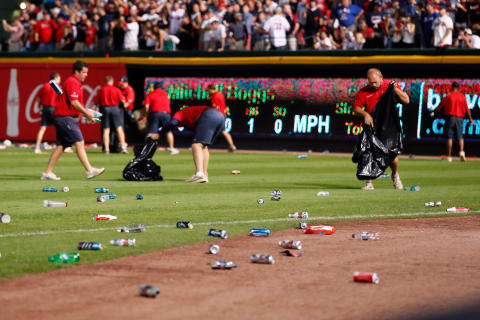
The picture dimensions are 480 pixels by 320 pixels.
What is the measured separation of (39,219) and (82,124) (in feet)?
68.4

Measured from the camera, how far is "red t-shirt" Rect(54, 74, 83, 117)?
15.2m

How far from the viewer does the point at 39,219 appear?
10.2 metres

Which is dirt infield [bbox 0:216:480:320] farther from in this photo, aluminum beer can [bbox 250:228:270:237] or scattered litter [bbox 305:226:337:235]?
scattered litter [bbox 305:226:337:235]

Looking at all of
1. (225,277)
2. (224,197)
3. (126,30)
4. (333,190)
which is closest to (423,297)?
(225,277)

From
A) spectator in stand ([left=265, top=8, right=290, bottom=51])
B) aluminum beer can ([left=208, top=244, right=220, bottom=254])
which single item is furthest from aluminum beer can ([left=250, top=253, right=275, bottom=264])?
spectator in stand ([left=265, top=8, right=290, bottom=51])

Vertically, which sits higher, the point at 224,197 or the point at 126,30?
the point at 126,30

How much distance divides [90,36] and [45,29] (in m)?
1.84

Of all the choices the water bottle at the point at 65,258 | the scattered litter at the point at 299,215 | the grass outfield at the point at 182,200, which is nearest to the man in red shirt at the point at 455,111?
the grass outfield at the point at 182,200

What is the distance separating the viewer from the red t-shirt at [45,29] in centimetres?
3120

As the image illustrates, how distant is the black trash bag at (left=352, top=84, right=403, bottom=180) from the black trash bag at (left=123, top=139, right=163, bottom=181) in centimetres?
378

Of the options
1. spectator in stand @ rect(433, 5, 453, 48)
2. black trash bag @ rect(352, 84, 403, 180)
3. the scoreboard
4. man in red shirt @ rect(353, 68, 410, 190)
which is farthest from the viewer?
the scoreboard

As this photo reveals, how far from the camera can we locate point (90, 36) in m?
30.7

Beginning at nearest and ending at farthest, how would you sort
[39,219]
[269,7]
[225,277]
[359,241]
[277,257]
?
[225,277] → [277,257] → [359,241] → [39,219] → [269,7]

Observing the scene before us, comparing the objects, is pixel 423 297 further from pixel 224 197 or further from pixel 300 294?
pixel 224 197
